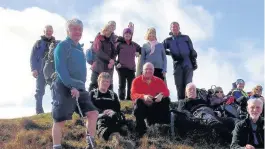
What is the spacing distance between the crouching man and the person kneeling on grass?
1.88 meters

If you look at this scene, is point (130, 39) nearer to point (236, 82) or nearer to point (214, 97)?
point (214, 97)

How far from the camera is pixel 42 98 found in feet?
43.8

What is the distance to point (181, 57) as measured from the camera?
13.0 m

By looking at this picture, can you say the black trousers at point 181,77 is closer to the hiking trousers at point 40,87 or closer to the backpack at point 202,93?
the backpack at point 202,93

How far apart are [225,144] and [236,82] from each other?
4.88m

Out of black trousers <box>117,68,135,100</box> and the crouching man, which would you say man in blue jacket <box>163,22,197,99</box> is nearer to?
black trousers <box>117,68,135,100</box>

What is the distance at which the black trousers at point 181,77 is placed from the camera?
511 inches

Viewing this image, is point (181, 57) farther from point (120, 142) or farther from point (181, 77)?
point (120, 142)

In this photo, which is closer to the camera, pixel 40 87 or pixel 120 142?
pixel 120 142

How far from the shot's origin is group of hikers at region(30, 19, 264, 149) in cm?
765

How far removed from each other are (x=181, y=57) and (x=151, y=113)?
11.1 feet

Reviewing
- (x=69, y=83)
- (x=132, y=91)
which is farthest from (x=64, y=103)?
(x=132, y=91)

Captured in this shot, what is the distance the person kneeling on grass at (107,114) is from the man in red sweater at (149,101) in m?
0.43

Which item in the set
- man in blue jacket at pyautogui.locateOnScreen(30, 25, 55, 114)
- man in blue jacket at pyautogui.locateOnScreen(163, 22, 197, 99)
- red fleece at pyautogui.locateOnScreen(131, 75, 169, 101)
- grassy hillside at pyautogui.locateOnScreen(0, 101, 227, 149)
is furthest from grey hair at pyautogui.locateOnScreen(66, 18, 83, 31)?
man in blue jacket at pyautogui.locateOnScreen(163, 22, 197, 99)
